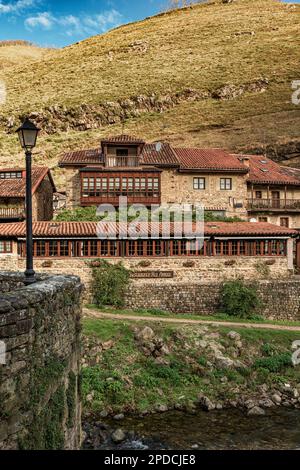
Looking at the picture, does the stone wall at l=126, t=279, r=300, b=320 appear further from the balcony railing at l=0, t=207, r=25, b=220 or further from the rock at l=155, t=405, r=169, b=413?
the balcony railing at l=0, t=207, r=25, b=220

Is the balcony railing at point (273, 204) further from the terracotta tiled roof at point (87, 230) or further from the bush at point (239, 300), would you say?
the bush at point (239, 300)

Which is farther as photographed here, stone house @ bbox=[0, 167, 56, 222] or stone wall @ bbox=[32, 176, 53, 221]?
stone wall @ bbox=[32, 176, 53, 221]

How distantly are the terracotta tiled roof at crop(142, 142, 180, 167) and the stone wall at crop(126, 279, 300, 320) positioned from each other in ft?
55.2

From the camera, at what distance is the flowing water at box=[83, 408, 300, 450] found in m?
17.0

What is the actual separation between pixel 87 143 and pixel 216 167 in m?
37.0

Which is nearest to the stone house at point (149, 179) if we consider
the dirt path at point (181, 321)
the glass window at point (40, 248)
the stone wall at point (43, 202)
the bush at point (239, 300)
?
the stone wall at point (43, 202)

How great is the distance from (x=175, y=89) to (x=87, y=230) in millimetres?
63452

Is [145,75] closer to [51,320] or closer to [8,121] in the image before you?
[8,121]

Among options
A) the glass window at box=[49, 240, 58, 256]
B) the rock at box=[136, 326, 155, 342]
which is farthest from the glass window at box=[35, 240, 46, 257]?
the rock at box=[136, 326, 155, 342]

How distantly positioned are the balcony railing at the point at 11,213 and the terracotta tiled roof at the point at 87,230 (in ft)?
15.1

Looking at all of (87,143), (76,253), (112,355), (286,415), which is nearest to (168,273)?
(76,253)

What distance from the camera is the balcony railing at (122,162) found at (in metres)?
44.2

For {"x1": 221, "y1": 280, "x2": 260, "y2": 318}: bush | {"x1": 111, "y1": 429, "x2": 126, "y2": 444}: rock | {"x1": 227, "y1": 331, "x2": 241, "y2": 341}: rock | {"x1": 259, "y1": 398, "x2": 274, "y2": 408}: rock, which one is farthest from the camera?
{"x1": 221, "y1": 280, "x2": 260, "y2": 318}: bush

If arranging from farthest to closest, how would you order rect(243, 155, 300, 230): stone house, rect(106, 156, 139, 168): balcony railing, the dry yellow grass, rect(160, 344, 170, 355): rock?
the dry yellow grass < rect(243, 155, 300, 230): stone house < rect(106, 156, 139, 168): balcony railing < rect(160, 344, 170, 355): rock
